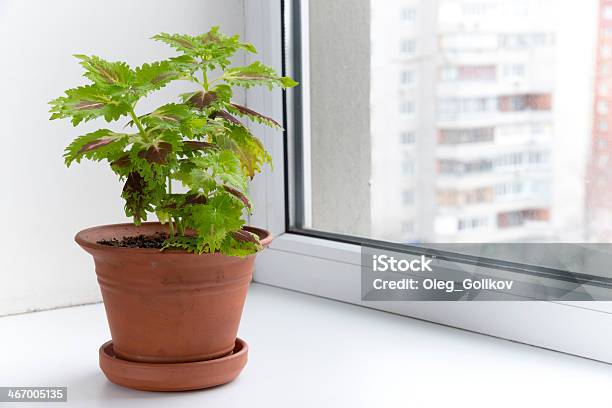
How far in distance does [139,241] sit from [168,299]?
14 centimetres

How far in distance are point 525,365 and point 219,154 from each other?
1.75ft

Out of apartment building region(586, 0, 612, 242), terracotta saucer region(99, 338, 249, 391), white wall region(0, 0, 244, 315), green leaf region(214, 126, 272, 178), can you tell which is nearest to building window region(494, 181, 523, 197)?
apartment building region(586, 0, 612, 242)

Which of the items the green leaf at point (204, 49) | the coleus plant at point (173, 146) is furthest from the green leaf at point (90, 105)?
the green leaf at point (204, 49)

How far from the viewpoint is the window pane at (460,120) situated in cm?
124

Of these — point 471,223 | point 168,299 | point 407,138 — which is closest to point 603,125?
point 471,223

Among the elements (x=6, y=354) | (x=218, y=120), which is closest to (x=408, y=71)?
(x=218, y=120)

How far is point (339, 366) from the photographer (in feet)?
3.83

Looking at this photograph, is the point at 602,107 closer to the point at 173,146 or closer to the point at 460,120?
the point at 460,120

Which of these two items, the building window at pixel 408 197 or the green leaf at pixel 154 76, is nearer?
the green leaf at pixel 154 76

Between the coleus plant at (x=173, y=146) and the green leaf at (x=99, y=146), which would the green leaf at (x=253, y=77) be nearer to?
the coleus plant at (x=173, y=146)

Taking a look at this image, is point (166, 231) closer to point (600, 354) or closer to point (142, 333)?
point (142, 333)

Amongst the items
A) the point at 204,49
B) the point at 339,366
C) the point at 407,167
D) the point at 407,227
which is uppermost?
the point at 204,49

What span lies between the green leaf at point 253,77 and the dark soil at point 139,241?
242 mm

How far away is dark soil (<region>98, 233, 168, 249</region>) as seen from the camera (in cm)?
110
